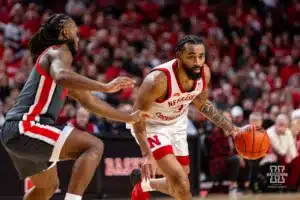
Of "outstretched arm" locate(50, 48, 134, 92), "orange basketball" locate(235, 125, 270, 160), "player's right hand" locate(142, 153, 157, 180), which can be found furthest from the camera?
"orange basketball" locate(235, 125, 270, 160)

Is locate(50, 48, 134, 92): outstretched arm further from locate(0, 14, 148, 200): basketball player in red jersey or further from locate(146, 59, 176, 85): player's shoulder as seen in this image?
locate(146, 59, 176, 85): player's shoulder

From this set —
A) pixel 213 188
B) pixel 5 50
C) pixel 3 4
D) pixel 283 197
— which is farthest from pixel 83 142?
pixel 3 4

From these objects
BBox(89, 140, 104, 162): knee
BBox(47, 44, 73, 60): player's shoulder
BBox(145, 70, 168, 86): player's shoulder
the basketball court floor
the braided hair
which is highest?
the braided hair

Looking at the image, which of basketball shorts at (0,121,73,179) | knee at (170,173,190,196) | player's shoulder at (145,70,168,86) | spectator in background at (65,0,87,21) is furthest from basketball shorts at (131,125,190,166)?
spectator in background at (65,0,87,21)

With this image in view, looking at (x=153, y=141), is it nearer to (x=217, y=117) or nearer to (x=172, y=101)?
(x=172, y=101)

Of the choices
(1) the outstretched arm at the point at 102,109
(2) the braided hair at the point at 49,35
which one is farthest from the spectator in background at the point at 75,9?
(1) the outstretched arm at the point at 102,109

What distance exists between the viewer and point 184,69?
7.21m

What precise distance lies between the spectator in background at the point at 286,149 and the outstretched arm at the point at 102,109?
5.83 metres

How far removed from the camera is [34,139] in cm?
568

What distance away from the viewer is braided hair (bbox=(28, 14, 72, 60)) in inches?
238

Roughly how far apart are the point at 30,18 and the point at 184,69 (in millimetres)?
8362

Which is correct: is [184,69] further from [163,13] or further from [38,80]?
[163,13]

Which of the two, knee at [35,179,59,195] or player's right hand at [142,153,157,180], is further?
player's right hand at [142,153,157,180]

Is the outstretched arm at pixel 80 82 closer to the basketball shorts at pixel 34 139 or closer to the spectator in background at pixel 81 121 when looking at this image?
the basketball shorts at pixel 34 139
